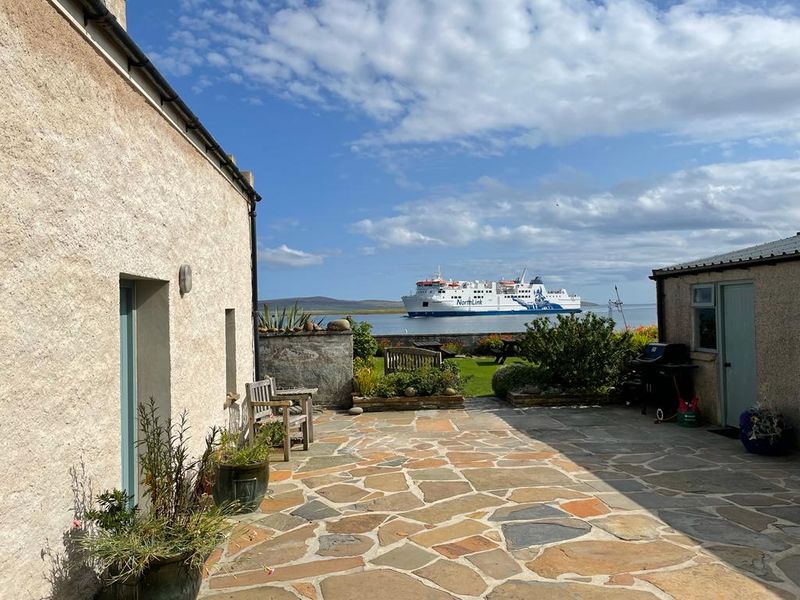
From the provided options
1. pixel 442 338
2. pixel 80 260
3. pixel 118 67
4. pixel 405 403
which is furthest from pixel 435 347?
pixel 80 260

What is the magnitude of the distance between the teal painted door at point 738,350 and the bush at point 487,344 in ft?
37.5

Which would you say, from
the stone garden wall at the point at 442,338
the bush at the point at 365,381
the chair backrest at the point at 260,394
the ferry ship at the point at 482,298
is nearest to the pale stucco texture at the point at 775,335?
the bush at the point at 365,381

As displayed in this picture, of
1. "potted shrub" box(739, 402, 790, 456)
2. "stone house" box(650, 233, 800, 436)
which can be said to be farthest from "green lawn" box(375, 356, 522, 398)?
"potted shrub" box(739, 402, 790, 456)

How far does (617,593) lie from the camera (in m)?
4.01

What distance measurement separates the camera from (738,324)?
9.32m

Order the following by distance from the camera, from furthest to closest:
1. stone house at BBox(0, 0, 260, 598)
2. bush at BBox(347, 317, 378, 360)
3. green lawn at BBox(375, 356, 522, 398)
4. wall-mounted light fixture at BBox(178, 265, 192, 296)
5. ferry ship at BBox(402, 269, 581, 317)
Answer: ferry ship at BBox(402, 269, 581, 317) → bush at BBox(347, 317, 378, 360) → green lawn at BBox(375, 356, 522, 398) → wall-mounted light fixture at BBox(178, 265, 192, 296) → stone house at BBox(0, 0, 260, 598)

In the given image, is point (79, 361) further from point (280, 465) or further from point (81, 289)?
point (280, 465)

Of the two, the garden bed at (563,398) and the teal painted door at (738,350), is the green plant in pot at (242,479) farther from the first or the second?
the garden bed at (563,398)

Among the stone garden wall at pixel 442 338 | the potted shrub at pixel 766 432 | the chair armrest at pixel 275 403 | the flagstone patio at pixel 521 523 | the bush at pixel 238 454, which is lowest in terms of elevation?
the flagstone patio at pixel 521 523

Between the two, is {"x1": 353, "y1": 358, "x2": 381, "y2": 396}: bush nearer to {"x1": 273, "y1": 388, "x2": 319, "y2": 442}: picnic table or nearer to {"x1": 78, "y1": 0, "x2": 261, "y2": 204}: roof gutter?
{"x1": 273, "y1": 388, "x2": 319, "y2": 442}: picnic table

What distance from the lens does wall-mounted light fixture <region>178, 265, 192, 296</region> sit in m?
5.56

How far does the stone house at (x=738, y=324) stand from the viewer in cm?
806

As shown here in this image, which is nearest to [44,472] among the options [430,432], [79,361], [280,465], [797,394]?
[79,361]

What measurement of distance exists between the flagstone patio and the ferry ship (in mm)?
94579
